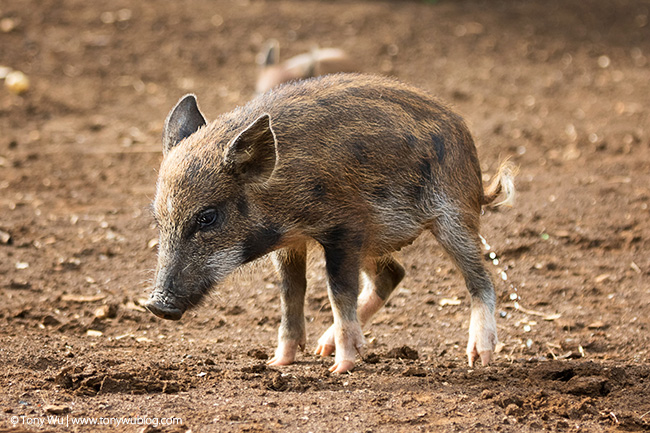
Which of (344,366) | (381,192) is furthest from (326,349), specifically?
(381,192)

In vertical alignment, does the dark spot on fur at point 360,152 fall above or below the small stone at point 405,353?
above

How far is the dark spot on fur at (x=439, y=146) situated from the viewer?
4.96 meters

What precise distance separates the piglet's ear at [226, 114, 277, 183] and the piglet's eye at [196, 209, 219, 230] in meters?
0.23

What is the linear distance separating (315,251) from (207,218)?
0.97m

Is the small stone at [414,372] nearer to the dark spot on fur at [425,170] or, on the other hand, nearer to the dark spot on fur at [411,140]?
the dark spot on fur at [425,170]

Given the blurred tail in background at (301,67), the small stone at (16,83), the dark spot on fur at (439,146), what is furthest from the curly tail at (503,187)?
the small stone at (16,83)

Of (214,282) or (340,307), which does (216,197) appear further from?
(340,307)

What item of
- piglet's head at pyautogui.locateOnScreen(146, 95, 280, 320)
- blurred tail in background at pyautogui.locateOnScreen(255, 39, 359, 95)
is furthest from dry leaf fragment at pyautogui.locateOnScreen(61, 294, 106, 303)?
blurred tail in background at pyautogui.locateOnScreen(255, 39, 359, 95)

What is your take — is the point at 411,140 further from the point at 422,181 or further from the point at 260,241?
the point at 260,241

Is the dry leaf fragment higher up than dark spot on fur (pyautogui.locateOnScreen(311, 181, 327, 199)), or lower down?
lower down

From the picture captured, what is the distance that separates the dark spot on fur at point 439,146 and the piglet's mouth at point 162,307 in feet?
5.62

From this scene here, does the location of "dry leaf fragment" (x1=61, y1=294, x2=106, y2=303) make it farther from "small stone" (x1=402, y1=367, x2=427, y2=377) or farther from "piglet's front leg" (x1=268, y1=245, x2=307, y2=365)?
"small stone" (x1=402, y1=367, x2=427, y2=377)

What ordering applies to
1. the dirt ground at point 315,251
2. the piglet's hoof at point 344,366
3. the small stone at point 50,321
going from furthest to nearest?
1. the small stone at point 50,321
2. the piglet's hoof at point 344,366
3. the dirt ground at point 315,251

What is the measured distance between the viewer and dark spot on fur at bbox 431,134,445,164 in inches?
195
